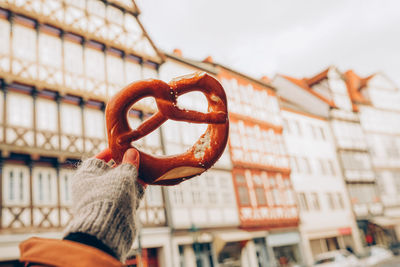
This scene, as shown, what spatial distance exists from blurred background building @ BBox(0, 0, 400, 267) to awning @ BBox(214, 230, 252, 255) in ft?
0.18

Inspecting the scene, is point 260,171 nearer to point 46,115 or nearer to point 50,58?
point 46,115

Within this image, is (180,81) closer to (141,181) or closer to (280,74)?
(141,181)

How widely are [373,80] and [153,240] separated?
29.4 metres

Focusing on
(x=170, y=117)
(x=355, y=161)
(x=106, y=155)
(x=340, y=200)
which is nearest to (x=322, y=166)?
(x=340, y=200)

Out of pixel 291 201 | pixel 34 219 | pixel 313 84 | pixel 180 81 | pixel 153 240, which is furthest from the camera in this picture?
pixel 313 84

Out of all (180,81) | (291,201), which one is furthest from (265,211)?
(180,81)

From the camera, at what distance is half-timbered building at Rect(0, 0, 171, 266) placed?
441 inches

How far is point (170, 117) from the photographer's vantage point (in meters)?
1.67

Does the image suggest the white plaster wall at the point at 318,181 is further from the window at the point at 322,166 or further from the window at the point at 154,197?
the window at the point at 154,197

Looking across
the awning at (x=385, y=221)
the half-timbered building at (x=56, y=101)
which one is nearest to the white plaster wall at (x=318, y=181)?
the awning at (x=385, y=221)

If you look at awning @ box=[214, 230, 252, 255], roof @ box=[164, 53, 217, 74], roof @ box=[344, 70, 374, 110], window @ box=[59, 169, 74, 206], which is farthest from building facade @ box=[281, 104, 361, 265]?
window @ box=[59, 169, 74, 206]

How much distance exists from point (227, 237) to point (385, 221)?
17.5 metres

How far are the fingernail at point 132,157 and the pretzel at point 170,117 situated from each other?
3cm

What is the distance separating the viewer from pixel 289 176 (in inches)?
938
